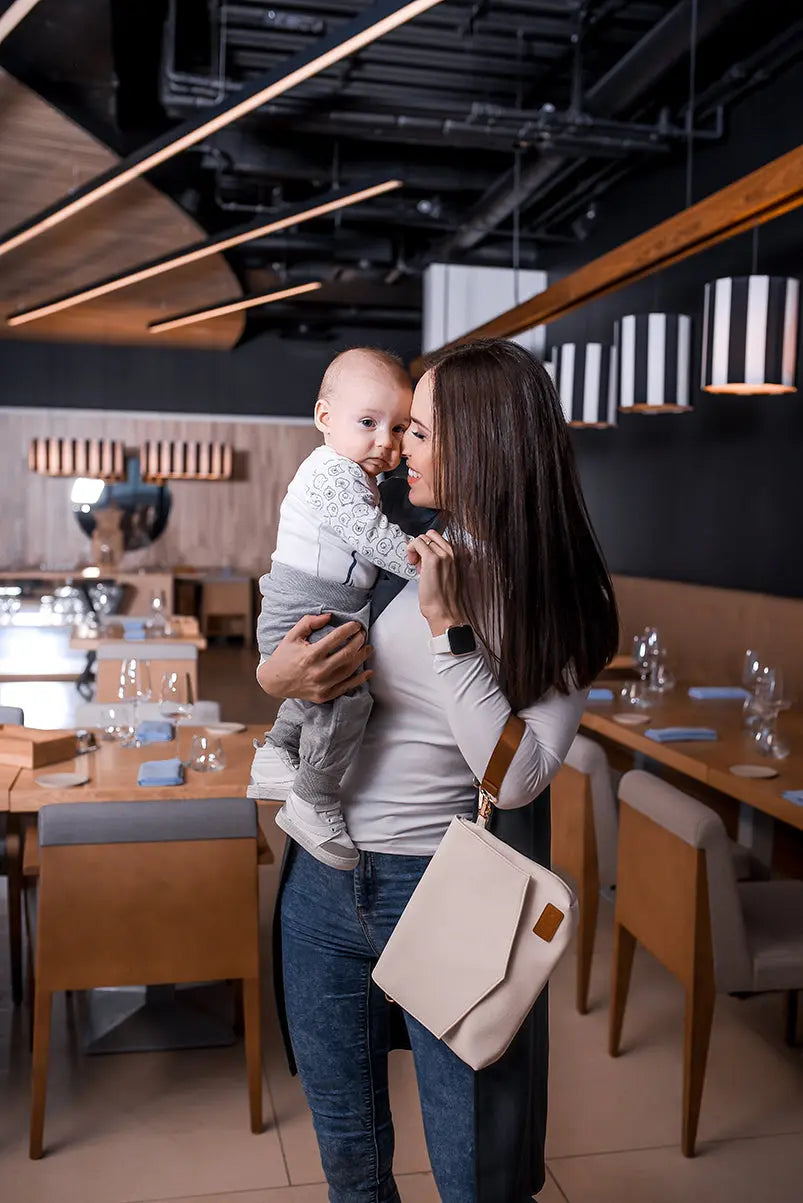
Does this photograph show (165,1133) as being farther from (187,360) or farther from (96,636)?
(187,360)

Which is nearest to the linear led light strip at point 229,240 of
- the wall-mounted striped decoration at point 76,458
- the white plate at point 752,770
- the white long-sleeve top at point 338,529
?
the wall-mounted striped decoration at point 76,458

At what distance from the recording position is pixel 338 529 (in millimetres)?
1732

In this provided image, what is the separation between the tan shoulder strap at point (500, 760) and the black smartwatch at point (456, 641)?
12 cm

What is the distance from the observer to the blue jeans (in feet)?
5.37

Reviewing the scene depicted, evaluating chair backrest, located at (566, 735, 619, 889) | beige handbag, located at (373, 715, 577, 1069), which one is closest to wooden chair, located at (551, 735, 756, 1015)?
chair backrest, located at (566, 735, 619, 889)

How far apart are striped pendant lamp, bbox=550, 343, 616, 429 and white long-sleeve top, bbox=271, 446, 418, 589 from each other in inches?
203

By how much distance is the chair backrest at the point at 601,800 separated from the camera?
3.82 m

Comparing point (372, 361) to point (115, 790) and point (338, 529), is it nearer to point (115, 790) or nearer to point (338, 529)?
point (338, 529)

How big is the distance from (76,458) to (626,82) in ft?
31.6

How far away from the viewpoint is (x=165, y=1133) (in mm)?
3098

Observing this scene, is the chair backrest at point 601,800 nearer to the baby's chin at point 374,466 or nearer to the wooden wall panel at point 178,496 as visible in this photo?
the baby's chin at point 374,466

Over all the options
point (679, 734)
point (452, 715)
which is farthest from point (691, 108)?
point (452, 715)

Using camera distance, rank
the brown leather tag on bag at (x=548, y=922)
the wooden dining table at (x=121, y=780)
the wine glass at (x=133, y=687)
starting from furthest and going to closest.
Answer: the wine glass at (x=133, y=687)
the wooden dining table at (x=121, y=780)
the brown leather tag on bag at (x=548, y=922)

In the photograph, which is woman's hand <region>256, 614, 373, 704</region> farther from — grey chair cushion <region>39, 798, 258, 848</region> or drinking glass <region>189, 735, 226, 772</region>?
drinking glass <region>189, 735, 226, 772</region>
